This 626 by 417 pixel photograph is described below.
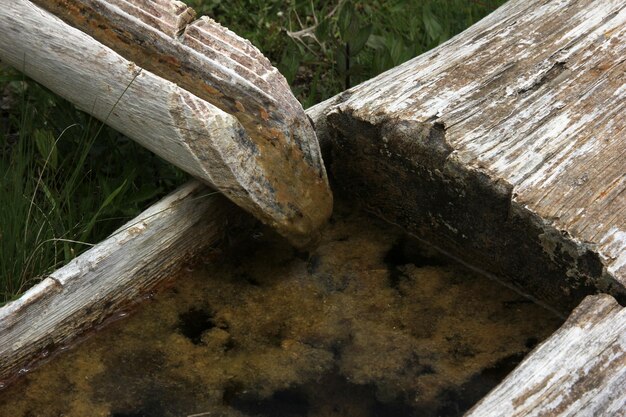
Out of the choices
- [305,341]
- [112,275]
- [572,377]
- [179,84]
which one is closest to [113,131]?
[179,84]

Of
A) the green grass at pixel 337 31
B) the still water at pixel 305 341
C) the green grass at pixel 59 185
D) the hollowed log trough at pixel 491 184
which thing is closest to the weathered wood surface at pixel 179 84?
the hollowed log trough at pixel 491 184

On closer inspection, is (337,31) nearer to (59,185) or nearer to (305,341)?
(59,185)

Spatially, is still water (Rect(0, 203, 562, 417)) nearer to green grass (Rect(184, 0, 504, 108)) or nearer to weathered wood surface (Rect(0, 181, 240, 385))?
weathered wood surface (Rect(0, 181, 240, 385))

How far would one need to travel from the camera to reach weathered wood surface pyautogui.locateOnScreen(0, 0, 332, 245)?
302cm

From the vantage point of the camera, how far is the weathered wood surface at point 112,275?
2877 millimetres

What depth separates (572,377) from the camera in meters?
2.52

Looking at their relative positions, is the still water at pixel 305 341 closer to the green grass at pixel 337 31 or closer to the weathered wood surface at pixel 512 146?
the weathered wood surface at pixel 512 146

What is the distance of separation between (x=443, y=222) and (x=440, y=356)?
44 centimetres

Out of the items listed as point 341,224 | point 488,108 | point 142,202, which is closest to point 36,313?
point 142,202

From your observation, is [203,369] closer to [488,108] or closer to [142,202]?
[142,202]

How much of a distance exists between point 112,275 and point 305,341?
591 mm

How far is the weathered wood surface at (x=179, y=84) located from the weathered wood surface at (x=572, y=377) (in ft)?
3.20

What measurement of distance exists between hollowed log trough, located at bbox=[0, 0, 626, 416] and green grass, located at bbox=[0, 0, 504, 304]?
0.20 m

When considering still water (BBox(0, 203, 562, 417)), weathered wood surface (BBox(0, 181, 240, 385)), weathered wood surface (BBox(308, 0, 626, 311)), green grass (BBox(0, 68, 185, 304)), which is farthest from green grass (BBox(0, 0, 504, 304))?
weathered wood surface (BBox(308, 0, 626, 311))
